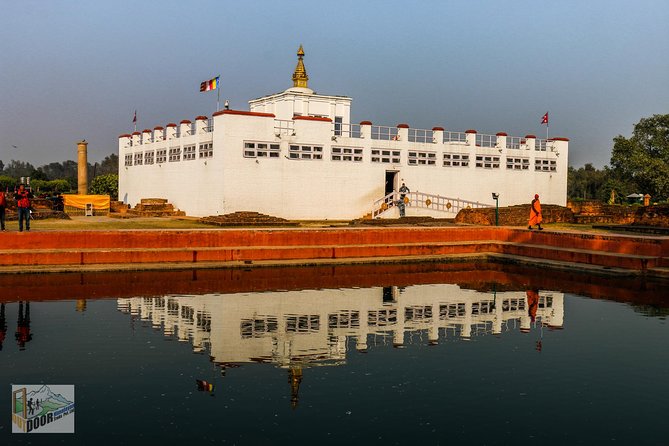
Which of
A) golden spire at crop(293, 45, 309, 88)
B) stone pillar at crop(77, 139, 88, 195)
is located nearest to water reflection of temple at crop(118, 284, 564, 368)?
golden spire at crop(293, 45, 309, 88)

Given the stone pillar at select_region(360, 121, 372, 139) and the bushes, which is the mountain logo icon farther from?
the bushes

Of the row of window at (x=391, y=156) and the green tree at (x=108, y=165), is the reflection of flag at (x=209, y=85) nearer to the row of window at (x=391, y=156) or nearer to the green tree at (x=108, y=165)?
the row of window at (x=391, y=156)

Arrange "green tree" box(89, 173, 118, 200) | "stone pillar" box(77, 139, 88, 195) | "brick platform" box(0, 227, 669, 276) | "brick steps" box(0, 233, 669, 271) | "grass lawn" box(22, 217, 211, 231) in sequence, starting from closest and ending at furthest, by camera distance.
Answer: "brick platform" box(0, 227, 669, 276) < "brick steps" box(0, 233, 669, 271) < "grass lawn" box(22, 217, 211, 231) < "stone pillar" box(77, 139, 88, 195) < "green tree" box(89, 173, 118, 200)

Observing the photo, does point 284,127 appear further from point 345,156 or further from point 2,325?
point 2,325

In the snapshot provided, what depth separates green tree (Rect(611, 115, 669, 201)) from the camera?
68.2m

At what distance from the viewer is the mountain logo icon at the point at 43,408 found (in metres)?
9.16

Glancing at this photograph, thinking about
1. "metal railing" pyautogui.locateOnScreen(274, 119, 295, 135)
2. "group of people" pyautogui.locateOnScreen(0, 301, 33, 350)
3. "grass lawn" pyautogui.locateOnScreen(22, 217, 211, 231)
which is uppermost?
"metal railing" pyautogui.locateOnScreen(274, 119, 295, 135)

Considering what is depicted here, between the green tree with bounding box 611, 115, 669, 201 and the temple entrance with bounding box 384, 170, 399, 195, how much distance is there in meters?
37.9

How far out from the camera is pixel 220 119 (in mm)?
34594

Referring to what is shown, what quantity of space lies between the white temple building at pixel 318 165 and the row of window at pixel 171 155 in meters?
0.06

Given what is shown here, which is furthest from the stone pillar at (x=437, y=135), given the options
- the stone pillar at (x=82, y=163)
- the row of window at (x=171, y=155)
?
the stone pillar at (x=82, y=163)

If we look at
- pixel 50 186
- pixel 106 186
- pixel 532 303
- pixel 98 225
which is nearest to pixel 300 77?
pixel 98 225

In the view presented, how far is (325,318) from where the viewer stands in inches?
632

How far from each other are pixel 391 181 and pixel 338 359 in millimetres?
28832
